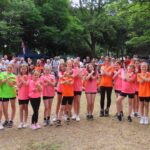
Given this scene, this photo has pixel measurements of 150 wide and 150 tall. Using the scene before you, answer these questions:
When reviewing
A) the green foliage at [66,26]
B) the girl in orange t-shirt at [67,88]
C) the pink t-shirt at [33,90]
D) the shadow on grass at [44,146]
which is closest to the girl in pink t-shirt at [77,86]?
the girl in orange t-shirt at [67,88]

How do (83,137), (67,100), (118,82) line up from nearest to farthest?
(83,137) → (67,100) → (118,82)

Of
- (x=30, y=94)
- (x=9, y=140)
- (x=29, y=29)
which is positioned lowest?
(x=9, y=140)

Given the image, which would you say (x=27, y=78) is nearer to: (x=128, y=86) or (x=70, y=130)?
(x=70, y=130)

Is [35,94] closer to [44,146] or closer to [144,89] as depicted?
[44,146]

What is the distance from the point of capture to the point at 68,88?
957 cm

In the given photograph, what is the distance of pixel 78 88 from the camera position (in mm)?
10078

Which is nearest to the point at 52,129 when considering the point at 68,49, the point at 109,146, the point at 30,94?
the point at 30,94

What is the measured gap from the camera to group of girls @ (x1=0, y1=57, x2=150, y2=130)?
30.3ft

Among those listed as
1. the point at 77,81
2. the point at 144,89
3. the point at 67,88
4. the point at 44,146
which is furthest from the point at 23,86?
the point at 144,89

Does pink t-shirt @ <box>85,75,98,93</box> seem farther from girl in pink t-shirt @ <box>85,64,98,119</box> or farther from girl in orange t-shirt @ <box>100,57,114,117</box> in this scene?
girl in orange t-shirt @ <box>100,57,114,117</box>

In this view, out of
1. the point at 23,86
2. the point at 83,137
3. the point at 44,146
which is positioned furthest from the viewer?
the point at 23,86

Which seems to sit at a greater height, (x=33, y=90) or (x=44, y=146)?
(x=33, y=90)

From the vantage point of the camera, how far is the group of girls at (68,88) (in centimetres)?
923

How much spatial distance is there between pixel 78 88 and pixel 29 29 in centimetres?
2878
